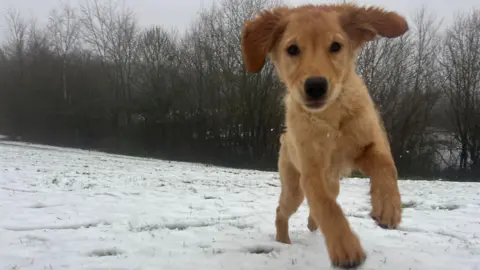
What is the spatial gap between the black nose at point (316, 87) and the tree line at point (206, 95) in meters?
20.9

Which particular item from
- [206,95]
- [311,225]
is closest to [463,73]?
[206,95]

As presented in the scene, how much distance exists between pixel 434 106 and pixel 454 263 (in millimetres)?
30618

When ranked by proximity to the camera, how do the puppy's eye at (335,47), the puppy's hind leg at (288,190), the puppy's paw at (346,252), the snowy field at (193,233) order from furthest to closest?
the puppy's hind leg at (288,190) → the snowy field at (193,233) → the puppy's eye at (335,47) → the puppy's paw at (346,252)

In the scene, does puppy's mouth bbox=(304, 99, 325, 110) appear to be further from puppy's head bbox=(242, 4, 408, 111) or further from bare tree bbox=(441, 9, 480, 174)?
bare tree bbox=(441, 9, 480, 174)

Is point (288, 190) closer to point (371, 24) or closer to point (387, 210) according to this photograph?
point (387, 210)

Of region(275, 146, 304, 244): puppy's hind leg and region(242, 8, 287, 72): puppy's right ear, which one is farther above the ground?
region(242, 8, 287, 72): puppy's right ear

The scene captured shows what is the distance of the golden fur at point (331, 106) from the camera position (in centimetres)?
287

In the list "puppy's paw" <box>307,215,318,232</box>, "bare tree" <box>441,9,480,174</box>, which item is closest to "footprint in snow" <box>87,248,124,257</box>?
"puppy's paw" <box>307,215,318,232</box>

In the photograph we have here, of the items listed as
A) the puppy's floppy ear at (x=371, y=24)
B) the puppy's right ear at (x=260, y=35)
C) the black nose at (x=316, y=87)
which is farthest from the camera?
the puppy's right ear at (x=260, y=35)

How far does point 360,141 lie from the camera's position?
3215 millimetres

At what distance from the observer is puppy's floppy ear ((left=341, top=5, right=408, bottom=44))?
11.1 ft

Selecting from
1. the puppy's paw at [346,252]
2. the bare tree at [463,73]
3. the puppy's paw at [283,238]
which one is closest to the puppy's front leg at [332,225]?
the puppy's paw at [346,252]

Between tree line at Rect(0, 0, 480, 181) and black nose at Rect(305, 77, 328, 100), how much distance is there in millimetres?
20861

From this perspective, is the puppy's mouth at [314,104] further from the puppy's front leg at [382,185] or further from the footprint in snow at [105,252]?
the footprint in snow at [105,252]
